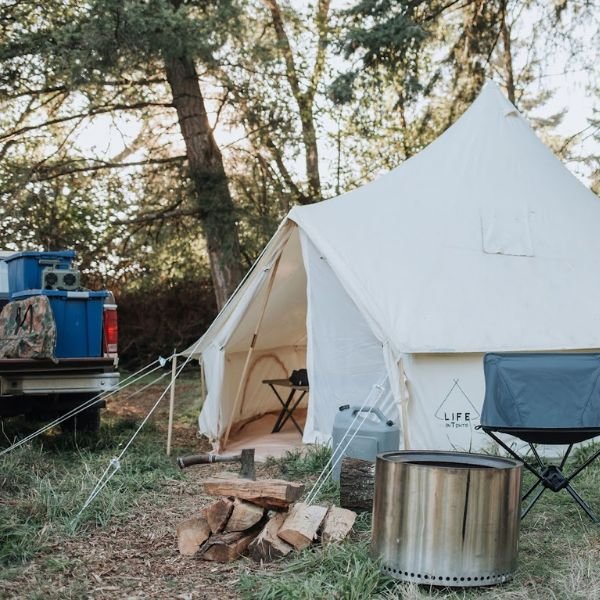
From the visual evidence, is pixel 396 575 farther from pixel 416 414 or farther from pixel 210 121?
pixel 210 121

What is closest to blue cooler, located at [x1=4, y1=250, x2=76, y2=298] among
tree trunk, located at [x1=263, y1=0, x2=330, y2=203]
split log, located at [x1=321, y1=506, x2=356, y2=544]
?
split log, located at [x1=321, y1=506, x2=356, y2=544]

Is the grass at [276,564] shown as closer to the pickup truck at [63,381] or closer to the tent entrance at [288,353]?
the pickup truck at [63,381]

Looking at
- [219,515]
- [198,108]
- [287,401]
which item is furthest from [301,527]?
[198,108]

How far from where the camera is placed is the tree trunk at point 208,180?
10352 mm

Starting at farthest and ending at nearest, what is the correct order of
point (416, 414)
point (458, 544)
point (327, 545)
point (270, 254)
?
point (270, 254) < point (416, 414) < point (327, 545) < point (458, 544)

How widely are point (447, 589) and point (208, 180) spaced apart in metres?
7.48

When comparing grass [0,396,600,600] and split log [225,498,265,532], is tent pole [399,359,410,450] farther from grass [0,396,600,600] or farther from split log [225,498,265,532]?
split log [225,498,265,532]

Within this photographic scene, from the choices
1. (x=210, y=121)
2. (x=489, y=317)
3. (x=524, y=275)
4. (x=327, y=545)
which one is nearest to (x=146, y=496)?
(x=327, y=545)

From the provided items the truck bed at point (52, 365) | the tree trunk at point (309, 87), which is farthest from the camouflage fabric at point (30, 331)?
the tree trunk at point (309, 87)

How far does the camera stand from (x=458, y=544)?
11.5ft

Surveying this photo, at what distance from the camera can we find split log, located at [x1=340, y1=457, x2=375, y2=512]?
4664 mm

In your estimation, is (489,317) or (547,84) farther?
(547,84)

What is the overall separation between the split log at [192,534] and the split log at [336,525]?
0.58 metres

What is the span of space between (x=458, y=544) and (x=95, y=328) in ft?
12.2
